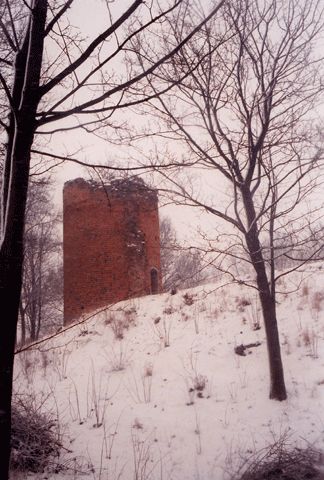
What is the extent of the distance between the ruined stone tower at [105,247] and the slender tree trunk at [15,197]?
11455 mm

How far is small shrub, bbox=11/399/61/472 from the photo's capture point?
158 inches

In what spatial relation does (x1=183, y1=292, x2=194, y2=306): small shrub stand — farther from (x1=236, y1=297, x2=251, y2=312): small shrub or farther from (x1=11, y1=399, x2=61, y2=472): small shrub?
(x1=11, y1=399, x2=61, y2=472): small shrub

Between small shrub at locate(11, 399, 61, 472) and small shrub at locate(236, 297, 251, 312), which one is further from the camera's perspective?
small shrub at locate(236, 297, 251, 312)

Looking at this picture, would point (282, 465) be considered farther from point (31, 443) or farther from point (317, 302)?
point (317, 302)

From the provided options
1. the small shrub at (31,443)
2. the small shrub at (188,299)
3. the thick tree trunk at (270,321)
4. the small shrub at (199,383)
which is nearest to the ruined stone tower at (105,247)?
the small shrub at (188,299)

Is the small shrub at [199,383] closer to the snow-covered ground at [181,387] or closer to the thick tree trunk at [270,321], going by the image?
the snow-covered ground at [181,387]

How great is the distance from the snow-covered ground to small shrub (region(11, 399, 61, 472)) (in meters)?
0.23

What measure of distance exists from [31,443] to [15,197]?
9.87ft

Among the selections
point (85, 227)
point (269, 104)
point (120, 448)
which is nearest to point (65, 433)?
point (120, 448)

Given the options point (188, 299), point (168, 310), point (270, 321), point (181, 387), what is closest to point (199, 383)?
point (181, 387)

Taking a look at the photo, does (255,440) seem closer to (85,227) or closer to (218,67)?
(218,67)

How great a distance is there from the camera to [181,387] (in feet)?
20.8

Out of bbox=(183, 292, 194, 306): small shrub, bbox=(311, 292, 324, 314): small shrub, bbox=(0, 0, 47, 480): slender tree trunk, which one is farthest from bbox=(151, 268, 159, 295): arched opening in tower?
bbox=(0, 0, 47, 480): slender tree trunk

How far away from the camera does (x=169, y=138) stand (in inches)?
252
